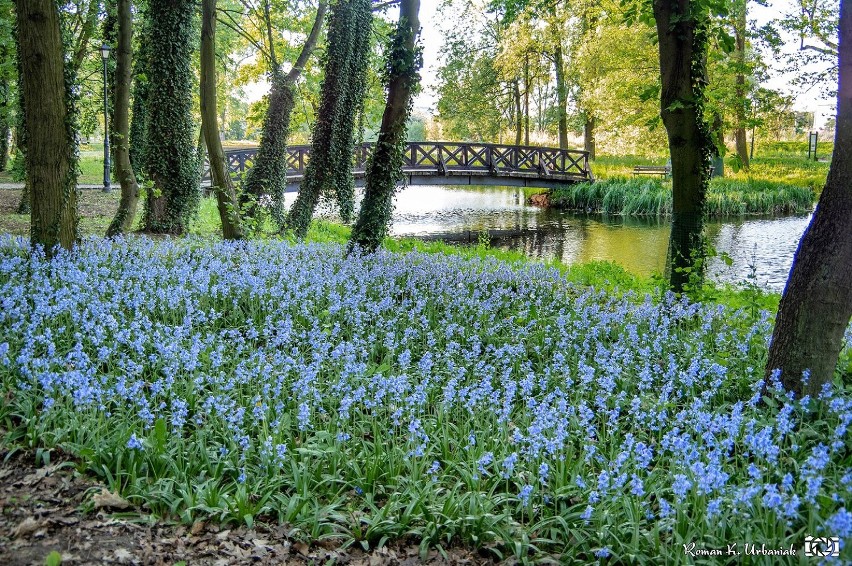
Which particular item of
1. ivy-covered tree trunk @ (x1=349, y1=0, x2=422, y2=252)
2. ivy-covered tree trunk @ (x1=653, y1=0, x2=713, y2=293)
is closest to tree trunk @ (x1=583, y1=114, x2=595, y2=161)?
ivy-covered tree trunk @ (x1=349, y1=0, x2=422, y2=252)

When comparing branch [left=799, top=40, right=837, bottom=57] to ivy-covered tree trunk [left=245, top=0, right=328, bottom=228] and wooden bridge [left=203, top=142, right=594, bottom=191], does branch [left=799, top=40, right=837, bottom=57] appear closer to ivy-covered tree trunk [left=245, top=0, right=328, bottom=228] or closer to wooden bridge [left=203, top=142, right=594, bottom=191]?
wooden bridge [left=203, top=142, right=594, bottom=191]

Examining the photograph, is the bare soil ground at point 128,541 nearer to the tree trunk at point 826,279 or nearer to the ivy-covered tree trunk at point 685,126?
the tree trunk at point 826,279

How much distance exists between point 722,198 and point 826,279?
2112cm

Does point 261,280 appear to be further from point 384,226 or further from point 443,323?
point 384,226

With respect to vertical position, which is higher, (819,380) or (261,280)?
(261,280)

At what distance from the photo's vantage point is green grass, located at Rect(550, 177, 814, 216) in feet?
78.1

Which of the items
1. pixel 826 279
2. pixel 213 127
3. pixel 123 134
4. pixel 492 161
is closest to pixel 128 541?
pixel 826 279

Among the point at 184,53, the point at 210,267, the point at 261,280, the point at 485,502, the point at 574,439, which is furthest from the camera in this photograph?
the point at 184,53

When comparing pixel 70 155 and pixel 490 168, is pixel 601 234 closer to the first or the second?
pixel 490 168

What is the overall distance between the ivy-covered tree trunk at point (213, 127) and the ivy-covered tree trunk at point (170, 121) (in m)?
1.53

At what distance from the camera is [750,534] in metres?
2.96

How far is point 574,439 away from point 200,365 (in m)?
2.73

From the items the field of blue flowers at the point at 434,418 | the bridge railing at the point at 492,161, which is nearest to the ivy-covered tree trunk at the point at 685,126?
the field of blue flowers at the point at 434,418

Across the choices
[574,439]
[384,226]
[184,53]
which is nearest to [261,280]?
[384,226]
